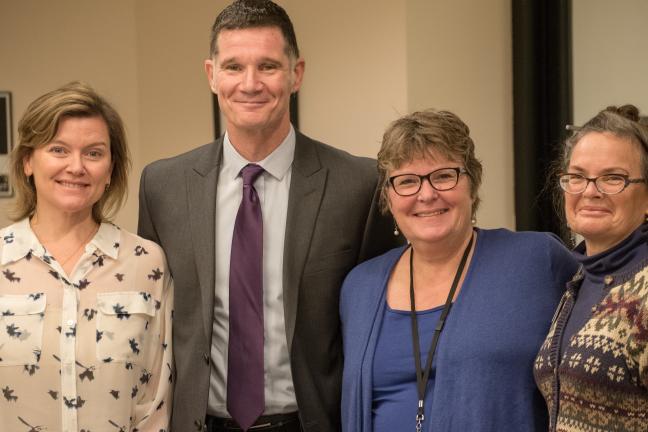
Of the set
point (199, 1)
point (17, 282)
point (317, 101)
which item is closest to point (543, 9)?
point (317, 101)

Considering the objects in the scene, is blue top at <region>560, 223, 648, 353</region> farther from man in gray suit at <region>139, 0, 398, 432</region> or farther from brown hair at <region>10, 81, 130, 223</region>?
brown hair at <region>10, 81, 130, 223</region>

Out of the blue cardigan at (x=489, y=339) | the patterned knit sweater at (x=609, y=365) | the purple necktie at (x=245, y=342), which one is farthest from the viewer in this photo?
the purple necktie at (x=245, y=342)

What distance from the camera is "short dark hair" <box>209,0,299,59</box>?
2326 millimetres

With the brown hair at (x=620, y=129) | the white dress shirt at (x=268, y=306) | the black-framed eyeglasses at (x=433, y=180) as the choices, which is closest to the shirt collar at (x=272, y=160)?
the white dress shirt at (x=268, y=306)

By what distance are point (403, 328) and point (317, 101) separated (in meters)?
2.04

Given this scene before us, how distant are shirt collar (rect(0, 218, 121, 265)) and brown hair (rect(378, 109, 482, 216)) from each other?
2.30 feet

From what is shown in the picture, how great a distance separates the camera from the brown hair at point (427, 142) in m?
2.15

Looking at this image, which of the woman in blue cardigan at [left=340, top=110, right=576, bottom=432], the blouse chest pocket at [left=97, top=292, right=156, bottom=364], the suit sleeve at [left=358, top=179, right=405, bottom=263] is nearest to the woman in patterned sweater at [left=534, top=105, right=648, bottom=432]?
the woman in blue cardigan at [left=340, top=110, right=576, bottom=432]

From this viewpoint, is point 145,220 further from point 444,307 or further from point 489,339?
point 489,339

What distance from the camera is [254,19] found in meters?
2.32

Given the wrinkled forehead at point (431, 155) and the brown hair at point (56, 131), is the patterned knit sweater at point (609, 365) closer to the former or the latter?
the wrinkled forehead at point (431, 155)

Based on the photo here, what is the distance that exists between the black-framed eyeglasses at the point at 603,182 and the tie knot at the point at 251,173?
0.82 m

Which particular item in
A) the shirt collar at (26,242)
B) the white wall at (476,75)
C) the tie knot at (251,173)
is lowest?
the shirt collar at (26,242)

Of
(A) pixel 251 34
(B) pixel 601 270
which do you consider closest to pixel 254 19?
(A) pixel 251 34
